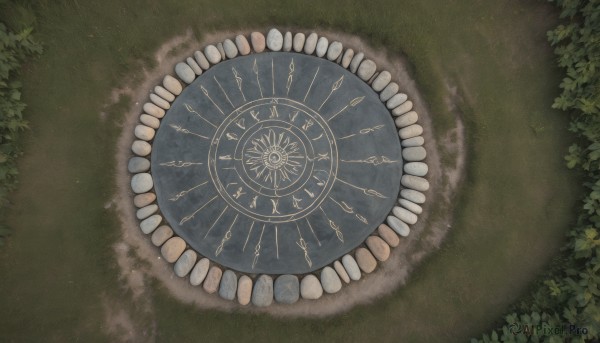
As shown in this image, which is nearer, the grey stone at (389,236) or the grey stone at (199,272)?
the grey stone at (199,272)

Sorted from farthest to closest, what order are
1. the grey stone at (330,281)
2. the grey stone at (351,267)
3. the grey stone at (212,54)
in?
the grey stone at (212,54) → the grey stone at (351,267) → the grey stone at (330,281)

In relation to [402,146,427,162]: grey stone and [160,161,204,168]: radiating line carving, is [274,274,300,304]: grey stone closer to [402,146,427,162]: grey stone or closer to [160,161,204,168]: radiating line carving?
[160,161,204,168]: radiating line carving

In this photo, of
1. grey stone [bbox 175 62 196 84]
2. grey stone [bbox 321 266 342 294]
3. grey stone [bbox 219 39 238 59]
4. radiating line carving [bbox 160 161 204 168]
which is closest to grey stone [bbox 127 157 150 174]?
radiating line carving [bbox 160 161 204 168]

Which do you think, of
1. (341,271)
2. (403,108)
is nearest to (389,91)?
(403,108)

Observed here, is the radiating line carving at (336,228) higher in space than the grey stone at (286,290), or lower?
higher

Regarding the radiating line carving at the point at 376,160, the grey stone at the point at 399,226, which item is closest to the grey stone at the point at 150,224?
the radiating line carving at the point at 376,160

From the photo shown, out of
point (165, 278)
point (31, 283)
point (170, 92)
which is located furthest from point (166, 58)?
point (31, 283)

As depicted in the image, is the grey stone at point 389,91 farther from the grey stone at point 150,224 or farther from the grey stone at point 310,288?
the grey stone at point 150,224
